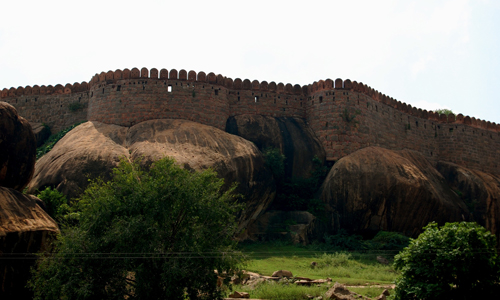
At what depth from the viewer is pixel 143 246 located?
1299cm

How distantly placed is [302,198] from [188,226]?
13.4 m

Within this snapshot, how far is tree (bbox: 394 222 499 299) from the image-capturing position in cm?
1370

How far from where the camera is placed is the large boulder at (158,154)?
21.8 m

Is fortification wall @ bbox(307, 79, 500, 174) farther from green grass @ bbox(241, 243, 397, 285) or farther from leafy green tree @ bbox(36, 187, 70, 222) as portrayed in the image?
leafy green tree @ bbox(36, 187, 70, 222)

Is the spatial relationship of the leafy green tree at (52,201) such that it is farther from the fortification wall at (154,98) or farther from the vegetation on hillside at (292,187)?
the vegetation on hillside at (292,187)

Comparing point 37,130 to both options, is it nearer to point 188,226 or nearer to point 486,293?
point 188,226

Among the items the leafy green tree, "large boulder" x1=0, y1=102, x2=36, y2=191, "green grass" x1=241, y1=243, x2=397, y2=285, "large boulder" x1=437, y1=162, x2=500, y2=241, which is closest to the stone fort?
"large boulder" x1=437, y1=162, x2=500, y2=241

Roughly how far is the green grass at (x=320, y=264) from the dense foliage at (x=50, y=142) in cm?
1335

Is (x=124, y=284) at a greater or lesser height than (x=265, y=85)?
lesser

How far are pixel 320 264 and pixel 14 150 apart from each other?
12968 millimetres

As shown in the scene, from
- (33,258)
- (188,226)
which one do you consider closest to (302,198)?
(188,226)

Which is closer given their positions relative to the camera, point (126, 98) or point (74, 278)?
point (74, 278)

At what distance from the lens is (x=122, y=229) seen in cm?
1304

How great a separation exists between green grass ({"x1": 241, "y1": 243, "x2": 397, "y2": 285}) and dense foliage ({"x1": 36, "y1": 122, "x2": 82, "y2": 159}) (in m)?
13.3
